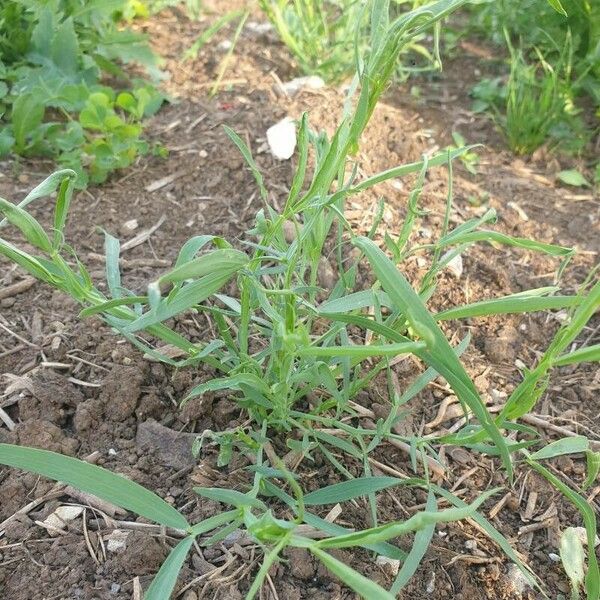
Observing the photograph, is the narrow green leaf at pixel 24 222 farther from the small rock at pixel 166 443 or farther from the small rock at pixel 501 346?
the small rock at pixel 501 346

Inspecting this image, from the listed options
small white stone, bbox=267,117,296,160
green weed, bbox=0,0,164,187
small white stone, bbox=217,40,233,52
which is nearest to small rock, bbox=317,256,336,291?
small white stone, bbox=267,117,296,160

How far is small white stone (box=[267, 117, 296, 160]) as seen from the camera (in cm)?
200

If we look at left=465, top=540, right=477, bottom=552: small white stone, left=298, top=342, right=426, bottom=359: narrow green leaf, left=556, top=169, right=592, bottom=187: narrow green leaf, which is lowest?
left=556, top=169, right=592, bottom=187: narrow green leaf

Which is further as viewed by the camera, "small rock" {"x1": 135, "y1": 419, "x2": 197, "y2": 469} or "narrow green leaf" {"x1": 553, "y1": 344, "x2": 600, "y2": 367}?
"small rock" {"x1": 135, "y1": 419, "x2": 197, "y2": 469}

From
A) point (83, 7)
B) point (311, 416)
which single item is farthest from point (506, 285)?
point (83, 7)

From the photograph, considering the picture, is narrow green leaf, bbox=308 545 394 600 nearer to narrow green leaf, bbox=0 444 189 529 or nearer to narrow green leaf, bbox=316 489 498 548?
narrow green leaf, bbox=316 489 498 548

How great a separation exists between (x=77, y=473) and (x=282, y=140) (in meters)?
1.26

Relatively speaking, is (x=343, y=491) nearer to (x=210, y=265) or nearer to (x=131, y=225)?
(x=210, y=265)

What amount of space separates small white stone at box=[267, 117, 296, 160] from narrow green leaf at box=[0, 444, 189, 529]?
1.22 metres

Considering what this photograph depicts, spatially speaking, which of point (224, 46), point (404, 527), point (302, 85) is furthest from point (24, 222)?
point (224, 46)

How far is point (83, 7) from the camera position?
214cm

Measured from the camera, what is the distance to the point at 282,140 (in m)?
2.01

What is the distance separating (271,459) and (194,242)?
422mm

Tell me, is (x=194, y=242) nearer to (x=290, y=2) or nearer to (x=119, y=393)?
(x=119, y=393)
